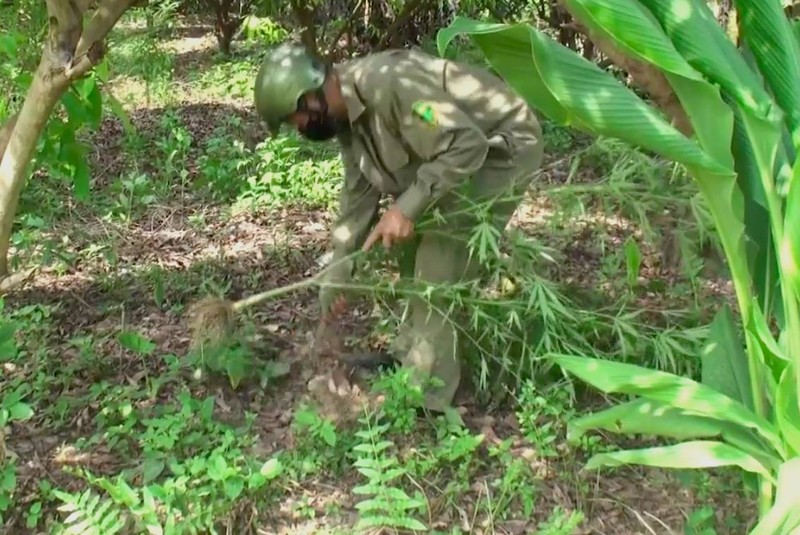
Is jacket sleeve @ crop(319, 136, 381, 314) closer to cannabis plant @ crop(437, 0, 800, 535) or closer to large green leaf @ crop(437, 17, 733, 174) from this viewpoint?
cannabis plant @ crop(437, 0, 800, 535)

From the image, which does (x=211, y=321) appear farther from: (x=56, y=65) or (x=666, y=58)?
(x=666, y=58)

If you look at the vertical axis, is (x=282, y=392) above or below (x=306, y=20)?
below

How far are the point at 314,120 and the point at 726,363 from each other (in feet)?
5.72

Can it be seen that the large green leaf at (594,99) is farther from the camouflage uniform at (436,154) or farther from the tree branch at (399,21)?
the tree branch at (399,21)

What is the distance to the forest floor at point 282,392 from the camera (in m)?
3.17

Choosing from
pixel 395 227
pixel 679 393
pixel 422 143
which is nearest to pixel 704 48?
pixel 679 393

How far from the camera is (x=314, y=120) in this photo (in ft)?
11.8

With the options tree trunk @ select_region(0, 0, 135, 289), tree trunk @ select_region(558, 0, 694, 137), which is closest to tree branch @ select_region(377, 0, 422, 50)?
tree trunk @ select_region(0, 0, 135, 289)

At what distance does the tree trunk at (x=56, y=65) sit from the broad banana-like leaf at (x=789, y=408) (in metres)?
2.41

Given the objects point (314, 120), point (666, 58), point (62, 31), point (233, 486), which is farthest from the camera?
point (314, 120)

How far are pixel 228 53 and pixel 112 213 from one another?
5202 mm

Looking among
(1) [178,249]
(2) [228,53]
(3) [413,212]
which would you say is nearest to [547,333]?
(3) [413,212]

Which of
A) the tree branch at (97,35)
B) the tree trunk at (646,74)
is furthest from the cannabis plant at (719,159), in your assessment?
the tree branch at (97,35)

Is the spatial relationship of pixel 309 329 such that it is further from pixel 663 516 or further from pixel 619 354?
pixel 663 516
